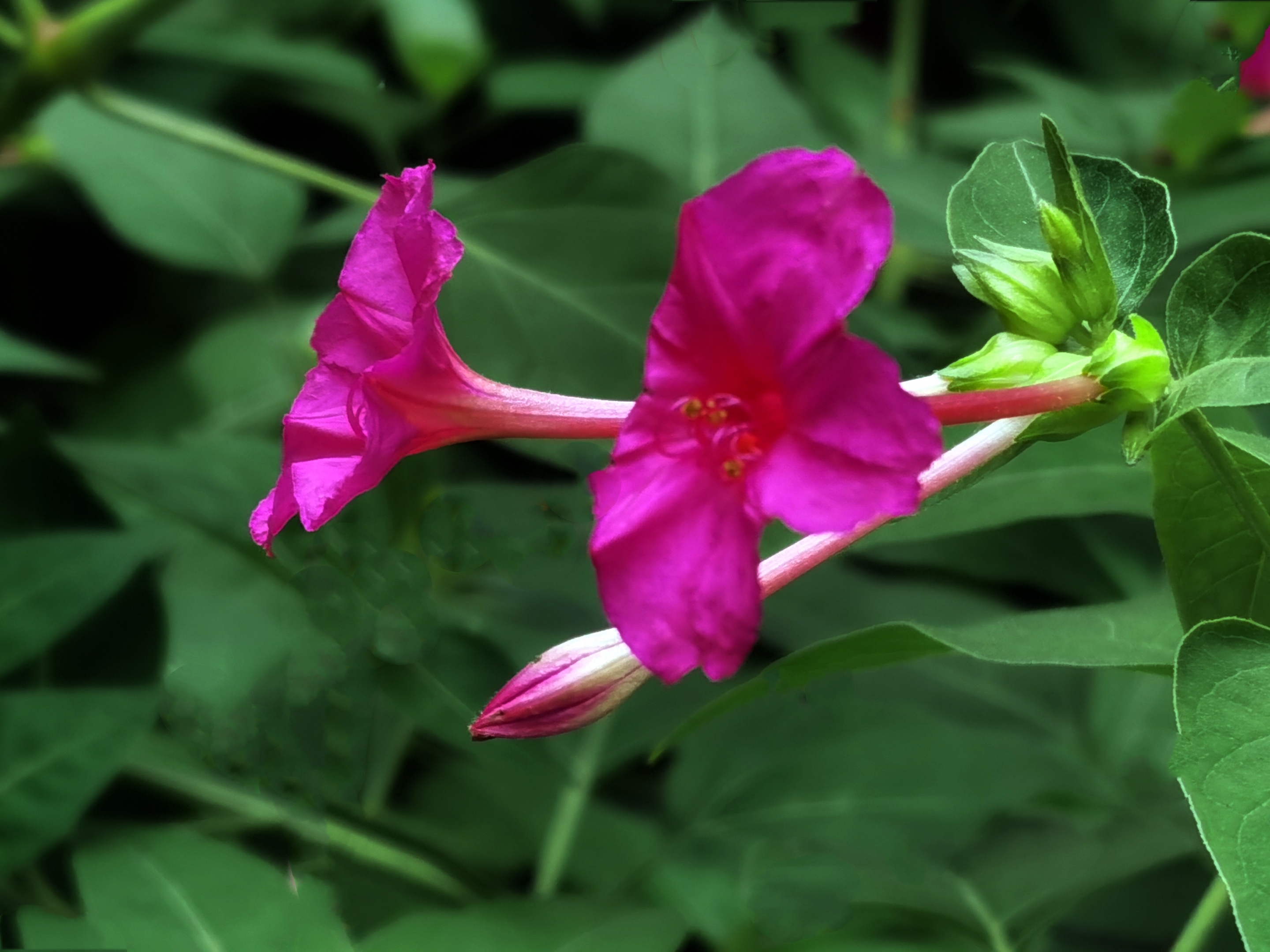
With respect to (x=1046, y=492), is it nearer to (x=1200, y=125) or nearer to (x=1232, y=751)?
(x=1232, y=751)

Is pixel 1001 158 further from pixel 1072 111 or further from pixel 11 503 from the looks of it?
pixel 11 503

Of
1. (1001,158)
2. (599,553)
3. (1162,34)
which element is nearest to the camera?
(599,553)

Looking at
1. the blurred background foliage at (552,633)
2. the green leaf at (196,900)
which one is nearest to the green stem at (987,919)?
the blurred background foliage at (552,633)

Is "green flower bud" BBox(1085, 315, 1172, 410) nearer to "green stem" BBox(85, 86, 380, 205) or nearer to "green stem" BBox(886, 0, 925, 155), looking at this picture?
"green stem" BBox(85, 86, 380, 205)

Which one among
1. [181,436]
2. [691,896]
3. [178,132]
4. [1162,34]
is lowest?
[691,896]

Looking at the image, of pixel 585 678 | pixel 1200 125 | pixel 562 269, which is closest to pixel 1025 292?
pixel 585 678

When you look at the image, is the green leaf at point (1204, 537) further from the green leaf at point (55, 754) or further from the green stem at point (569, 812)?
the green leaf at point (55, 754)

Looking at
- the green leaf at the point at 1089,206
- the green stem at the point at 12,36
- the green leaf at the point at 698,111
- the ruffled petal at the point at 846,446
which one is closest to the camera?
the ruffled petal at the point at 846,446

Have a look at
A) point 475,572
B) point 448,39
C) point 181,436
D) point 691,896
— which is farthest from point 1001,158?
point 448,39
